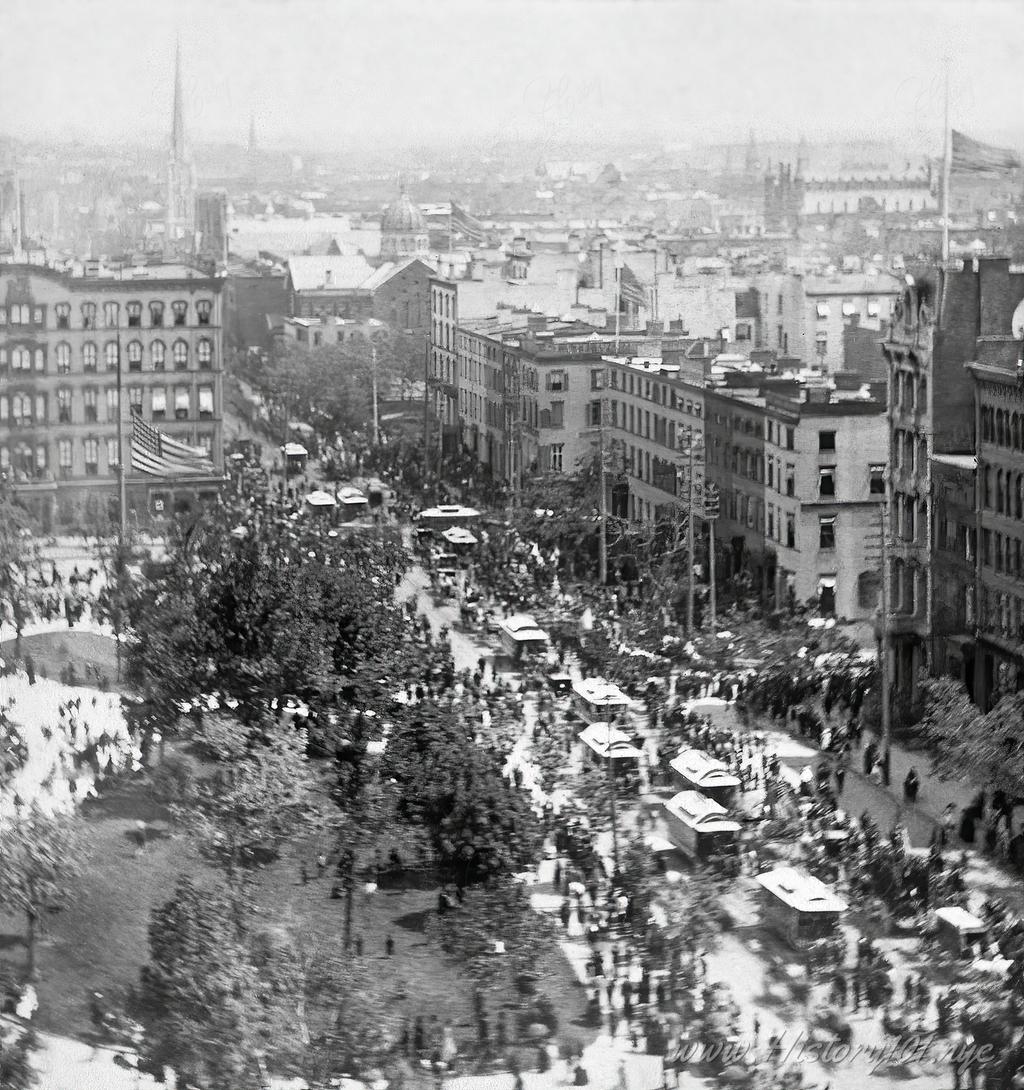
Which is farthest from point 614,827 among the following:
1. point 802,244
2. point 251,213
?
point 802,244

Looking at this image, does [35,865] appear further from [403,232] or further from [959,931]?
[403,232]

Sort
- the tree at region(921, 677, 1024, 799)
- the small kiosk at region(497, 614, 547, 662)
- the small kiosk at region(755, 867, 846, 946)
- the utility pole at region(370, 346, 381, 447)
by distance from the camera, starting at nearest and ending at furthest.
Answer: the small kiosk at region(755, 867, 846, 946) → the tree at region(921, 677, 1024, 799) → the small kiosk at region(497, 614, 547, 662) → the utility pole at region(370, 346, 381, 447)

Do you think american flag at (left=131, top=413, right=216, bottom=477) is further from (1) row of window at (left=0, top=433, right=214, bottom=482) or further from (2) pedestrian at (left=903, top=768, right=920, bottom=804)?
(2) pedestrian at (left=903, top=768, right=920, bottom=804)

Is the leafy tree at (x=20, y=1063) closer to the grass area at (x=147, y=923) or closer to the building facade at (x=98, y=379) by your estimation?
the grass area at (x=147, y=923)

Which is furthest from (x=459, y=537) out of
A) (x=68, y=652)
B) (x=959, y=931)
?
(x=959, y=931)

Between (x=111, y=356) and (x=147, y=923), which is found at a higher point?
(x=111, y=356)

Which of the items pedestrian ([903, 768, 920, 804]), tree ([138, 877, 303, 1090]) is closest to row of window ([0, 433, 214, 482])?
tree ([138, 877, 303, 1090])
